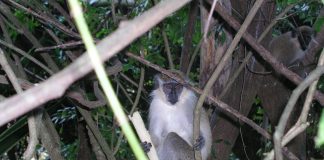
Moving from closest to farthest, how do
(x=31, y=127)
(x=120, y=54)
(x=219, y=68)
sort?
(x=31, y=127) → (x=219, y=68) → (x=120, y=54)

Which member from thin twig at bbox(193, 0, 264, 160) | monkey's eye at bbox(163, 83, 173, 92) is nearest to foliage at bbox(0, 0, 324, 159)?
monkey's eye at bbox(163, 83, 173, 92)

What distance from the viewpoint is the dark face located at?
4.78m

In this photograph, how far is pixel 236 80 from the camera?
486 cm

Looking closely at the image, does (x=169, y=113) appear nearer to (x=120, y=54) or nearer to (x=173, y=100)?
(x=173, y=100)

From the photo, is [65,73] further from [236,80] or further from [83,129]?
[83,129]

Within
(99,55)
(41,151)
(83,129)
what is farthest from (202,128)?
(99,55)

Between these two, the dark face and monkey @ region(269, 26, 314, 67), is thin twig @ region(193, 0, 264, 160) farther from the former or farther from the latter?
monkey @ region(269, 26, 314, 67)

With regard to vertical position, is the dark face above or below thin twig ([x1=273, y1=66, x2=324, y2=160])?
above

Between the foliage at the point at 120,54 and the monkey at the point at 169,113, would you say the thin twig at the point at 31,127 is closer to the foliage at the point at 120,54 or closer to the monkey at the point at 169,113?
the foliage at the point at 120,54

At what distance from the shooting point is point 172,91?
4.81 m

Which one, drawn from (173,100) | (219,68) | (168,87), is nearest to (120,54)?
(168,87)

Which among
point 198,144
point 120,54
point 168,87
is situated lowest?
point 198,144

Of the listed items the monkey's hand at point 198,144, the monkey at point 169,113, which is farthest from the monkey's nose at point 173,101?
the monkey's hand at point 198,144

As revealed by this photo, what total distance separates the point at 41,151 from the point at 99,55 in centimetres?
650
